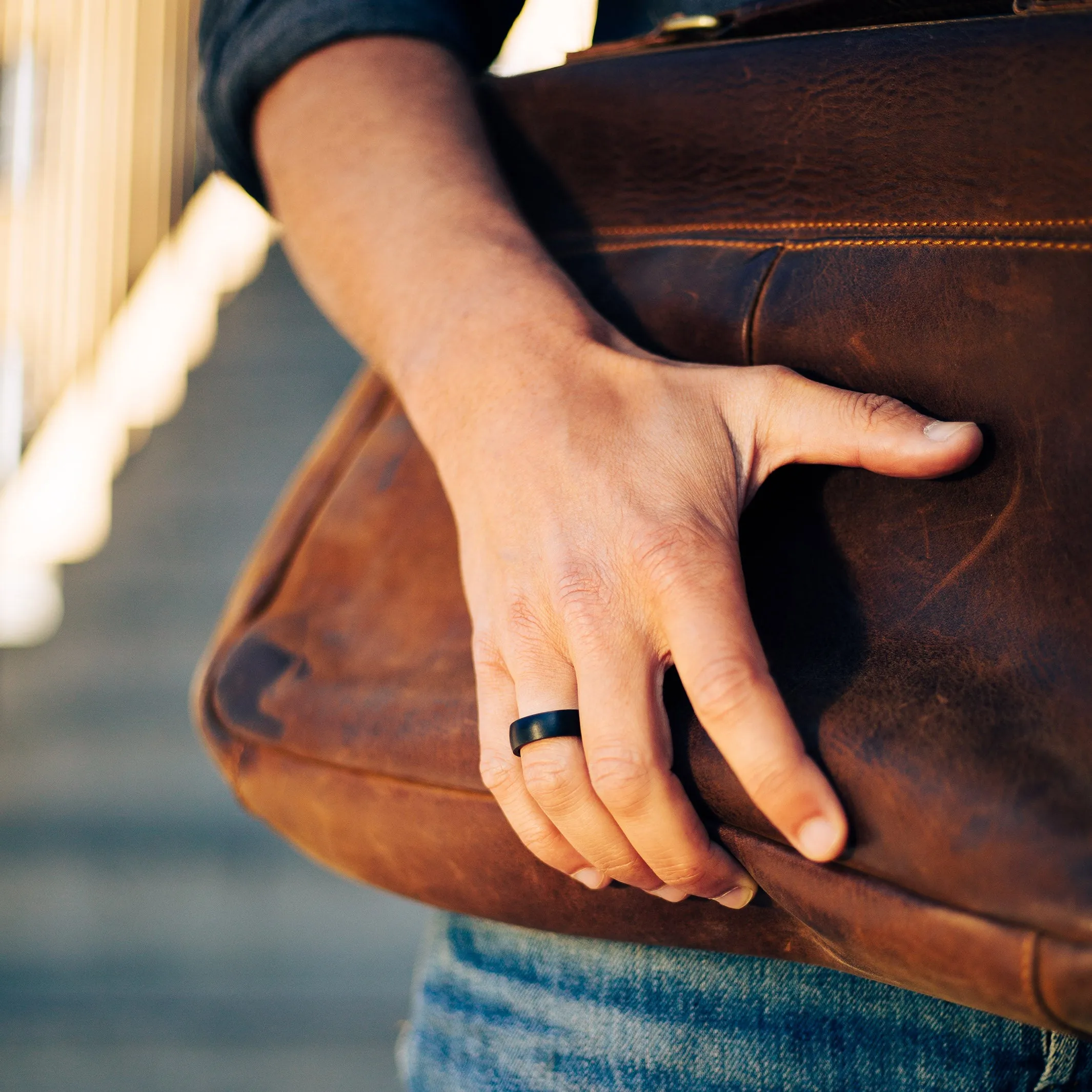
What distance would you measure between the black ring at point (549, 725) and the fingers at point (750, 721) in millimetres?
73

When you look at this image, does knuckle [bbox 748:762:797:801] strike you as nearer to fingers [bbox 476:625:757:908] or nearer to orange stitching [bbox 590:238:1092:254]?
fingers [bbox 476:625:757:908]

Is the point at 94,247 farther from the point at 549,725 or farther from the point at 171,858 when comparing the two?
the point at 549,725

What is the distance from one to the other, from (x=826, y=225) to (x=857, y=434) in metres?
0.16

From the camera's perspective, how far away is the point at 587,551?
1.84 ft

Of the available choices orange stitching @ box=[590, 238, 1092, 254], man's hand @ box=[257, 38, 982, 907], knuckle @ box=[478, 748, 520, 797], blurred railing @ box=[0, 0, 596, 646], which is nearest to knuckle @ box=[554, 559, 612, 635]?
man's hand @ box=[257, 38, 982, 907]

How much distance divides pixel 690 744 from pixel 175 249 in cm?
470

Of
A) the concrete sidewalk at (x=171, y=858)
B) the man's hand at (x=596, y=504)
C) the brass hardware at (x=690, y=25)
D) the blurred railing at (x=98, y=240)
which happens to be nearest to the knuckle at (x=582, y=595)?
the man's hand at (x=596, y=504)

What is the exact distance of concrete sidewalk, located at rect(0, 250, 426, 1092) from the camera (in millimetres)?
3199

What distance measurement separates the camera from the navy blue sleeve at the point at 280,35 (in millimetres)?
763

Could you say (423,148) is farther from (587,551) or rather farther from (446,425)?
(587,551)

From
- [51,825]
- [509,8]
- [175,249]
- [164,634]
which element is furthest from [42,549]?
[509,8]

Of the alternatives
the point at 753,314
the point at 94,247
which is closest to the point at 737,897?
the point at 753,314

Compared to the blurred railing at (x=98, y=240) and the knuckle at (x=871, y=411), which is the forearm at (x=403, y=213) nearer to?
the knuckle at (x=871, y=411)

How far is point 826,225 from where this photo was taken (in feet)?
2.04
